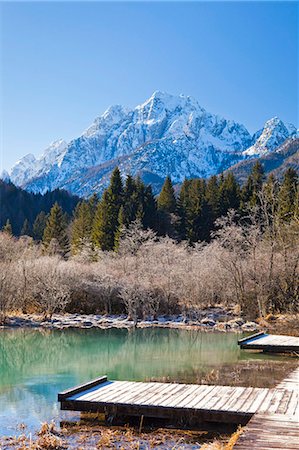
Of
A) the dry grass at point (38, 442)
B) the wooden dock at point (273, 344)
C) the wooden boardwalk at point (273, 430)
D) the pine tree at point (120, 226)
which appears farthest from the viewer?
the pine tree at point (120, 226)

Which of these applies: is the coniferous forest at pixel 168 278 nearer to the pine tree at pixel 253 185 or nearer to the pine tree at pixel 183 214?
the pine tree at pixel 183 214

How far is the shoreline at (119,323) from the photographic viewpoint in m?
21.6

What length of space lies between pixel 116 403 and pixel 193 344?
32.9 ft

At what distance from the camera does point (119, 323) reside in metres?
22.9

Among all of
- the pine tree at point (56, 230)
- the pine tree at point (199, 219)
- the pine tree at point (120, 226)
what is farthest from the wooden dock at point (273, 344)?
the pine tree at point (56, 230)

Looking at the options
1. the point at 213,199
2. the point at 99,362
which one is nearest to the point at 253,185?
the point at 213,199

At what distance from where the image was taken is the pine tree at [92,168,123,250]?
1561 inches

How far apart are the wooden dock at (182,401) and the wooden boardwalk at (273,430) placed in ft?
Result: 0.24

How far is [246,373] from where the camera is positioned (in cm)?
1204

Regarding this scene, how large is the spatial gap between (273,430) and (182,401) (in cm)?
240

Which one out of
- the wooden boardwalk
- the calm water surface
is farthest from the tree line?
the wooden boardwalk

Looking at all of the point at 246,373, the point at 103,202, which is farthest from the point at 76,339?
the point at 103,202

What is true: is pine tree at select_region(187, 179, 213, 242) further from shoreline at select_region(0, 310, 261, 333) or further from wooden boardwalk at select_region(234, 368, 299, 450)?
wooden boardwalk at select_region(234, 368, 299, 450)

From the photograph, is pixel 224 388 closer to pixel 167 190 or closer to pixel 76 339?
pixel 76 339
